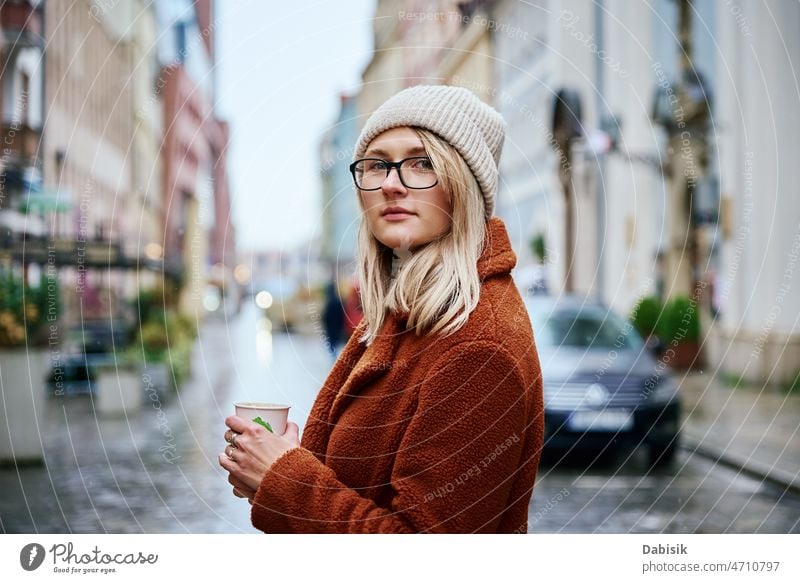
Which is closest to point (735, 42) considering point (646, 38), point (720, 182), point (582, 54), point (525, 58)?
point (720, 182)

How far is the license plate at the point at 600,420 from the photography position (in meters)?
7.43

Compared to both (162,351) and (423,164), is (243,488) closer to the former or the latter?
(423,164)

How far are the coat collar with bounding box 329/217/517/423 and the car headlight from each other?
6378 millimetres

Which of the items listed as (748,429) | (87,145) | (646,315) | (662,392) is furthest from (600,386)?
(87,145)

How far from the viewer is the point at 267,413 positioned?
190 centimetres

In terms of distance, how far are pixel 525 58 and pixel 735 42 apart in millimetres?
5482

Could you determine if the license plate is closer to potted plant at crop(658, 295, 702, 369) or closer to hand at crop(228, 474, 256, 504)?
hand at crop(228, 474, 256, 504)

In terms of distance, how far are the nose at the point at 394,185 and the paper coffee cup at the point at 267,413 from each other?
0.46 m

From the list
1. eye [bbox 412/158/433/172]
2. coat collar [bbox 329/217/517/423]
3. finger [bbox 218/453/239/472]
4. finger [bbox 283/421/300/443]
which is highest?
eye [bbox 412/158/433/172]

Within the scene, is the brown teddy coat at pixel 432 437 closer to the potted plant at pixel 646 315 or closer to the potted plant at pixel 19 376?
the potted plant at pixel 19 376

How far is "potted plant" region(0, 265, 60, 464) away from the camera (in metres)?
7.69

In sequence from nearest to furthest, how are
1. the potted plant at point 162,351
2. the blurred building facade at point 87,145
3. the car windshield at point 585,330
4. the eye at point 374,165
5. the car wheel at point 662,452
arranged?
the eye at point 374,165, the car wheel at point 662,452, the car windshield at point 585,330, the potted plant at point 162,351, the blurred building facade at point 87,145

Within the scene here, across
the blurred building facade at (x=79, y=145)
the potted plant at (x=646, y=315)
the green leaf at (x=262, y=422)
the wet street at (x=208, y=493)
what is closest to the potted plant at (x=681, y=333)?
the potted plant at (x=646, y=315)

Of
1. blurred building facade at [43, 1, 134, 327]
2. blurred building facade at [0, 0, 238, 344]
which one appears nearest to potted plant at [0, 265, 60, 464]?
blurred building facade at [0, 0, 238, 344]
